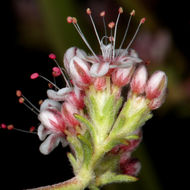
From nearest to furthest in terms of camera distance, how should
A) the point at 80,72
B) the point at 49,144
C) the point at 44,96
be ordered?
the point at 80,72, the point at 49,144, the point at 44,96

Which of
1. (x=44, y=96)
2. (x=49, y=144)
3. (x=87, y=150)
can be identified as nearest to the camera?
(x=87, y=150)

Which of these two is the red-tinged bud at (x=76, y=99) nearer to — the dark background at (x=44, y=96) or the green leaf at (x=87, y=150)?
the green leaf at (x=87, y=150)

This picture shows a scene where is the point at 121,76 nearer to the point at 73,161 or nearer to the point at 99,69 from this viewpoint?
the point at 99,69

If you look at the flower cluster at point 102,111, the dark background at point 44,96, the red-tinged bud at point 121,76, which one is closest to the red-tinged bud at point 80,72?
the flower cluster at point 102,111

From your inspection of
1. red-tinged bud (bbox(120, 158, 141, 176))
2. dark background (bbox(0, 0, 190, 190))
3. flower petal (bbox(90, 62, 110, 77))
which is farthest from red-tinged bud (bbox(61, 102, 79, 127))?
dark background (bbox(0, 0, 190, 190))

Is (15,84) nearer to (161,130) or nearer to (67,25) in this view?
(67,25)

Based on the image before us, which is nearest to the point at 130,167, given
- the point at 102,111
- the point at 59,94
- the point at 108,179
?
the point at 108,179

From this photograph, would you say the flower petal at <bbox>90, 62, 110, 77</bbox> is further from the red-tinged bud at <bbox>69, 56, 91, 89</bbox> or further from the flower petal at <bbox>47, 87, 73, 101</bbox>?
the flower petal at <bbox>47, 87, 73, 101</bbox>

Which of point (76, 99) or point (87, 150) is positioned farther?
point (76, 99)
